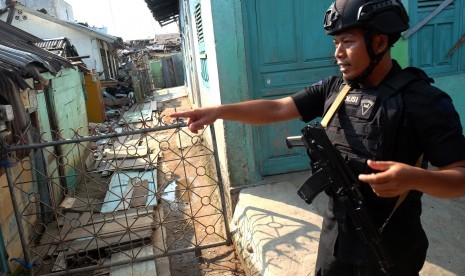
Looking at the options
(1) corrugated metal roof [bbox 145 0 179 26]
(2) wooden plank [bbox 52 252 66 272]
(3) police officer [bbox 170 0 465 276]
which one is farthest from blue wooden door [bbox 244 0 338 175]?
(1) corrugated metal roof [bbox 145 0 179 26]

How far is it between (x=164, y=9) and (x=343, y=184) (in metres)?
13.1

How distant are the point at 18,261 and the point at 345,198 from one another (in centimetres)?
324

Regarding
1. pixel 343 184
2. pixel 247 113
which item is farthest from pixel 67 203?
pixel 343 184

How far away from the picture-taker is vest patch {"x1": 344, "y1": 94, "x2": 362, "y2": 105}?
4.91 feet

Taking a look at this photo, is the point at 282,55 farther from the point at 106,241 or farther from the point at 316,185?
the point at 106,241

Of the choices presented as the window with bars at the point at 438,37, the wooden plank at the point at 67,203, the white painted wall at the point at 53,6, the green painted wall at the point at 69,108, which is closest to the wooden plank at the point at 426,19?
the window with bars at the point at 438,37

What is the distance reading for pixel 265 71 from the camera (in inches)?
153

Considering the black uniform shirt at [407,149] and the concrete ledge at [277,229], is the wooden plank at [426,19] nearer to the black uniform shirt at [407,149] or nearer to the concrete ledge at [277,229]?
the concrete ledge at [277,229]

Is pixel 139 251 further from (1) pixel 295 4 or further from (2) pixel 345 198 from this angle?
(1) pixel 295 4

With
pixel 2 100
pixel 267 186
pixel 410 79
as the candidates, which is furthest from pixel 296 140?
pixel 2 100

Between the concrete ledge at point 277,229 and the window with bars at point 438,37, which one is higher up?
the window with bars at point 438,37

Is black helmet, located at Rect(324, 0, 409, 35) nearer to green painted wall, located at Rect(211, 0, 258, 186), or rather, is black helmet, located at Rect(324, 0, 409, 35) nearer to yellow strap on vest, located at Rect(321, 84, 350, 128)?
yellow strap on vest, located at Rect(321, 84, 350, 128)

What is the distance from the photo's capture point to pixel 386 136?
138 cm

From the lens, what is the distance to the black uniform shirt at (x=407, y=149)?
126 centimetres
